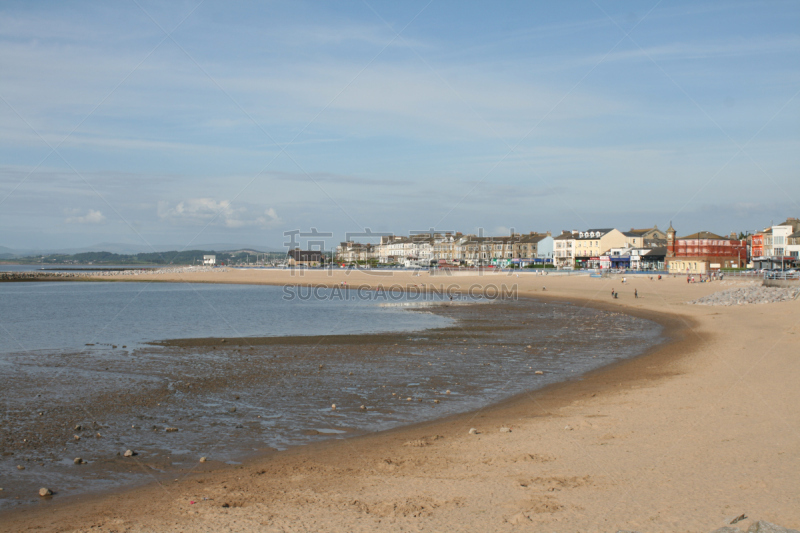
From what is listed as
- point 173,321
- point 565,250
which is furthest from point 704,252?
point 173,321

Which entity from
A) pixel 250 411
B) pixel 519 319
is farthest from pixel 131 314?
pixel 250 411

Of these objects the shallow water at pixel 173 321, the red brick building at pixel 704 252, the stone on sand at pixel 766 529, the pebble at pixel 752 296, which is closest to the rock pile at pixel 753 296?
the pebble at pixel 752 296

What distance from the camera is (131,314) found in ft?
127

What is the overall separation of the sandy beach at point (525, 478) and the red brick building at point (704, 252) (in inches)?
3250

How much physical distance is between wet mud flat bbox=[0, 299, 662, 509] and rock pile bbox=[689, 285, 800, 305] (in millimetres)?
15331

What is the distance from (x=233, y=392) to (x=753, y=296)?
1456 inches

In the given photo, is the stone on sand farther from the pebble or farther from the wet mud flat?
the pebble

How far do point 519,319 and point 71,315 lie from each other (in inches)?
1150

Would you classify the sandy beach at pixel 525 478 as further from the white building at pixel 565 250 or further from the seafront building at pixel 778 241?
the white building at pixel 565 250

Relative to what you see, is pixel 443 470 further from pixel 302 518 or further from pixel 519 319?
pixel 519 319

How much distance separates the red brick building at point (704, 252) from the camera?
88812mm

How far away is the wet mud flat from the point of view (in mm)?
A: 9859

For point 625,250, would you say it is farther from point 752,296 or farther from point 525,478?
point 525,478

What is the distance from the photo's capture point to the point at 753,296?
127 ft
